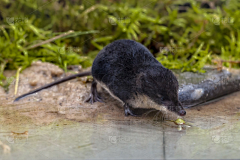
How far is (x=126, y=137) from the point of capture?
2.84 m

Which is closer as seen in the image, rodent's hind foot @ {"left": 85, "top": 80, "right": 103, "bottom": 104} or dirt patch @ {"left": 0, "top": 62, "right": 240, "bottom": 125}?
dirt patch @ {"left": 0, "top": 62, "right": 240, "bottom": 125}

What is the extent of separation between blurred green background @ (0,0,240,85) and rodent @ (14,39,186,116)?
4.47 ft

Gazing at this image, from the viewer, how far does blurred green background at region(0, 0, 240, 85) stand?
5.29 m

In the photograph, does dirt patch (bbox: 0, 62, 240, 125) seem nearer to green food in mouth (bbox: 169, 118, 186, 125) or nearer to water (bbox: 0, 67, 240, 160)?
water (bbox: 0, 67, 240, 160)

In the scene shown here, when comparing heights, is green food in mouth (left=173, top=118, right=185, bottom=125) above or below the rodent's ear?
below

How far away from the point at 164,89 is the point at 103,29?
11.9 ft

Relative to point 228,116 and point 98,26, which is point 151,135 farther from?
point 98,26

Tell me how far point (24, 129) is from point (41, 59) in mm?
2335

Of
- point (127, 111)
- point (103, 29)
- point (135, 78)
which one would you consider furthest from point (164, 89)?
point (103, 29)

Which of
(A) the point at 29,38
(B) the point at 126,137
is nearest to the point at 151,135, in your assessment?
(B) the point at 126,137

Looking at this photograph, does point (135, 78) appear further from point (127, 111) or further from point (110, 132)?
point (110, 132)

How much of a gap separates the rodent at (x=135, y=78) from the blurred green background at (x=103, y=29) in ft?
4.47

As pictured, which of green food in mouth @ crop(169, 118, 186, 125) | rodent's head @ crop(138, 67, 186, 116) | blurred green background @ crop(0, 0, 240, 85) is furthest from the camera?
blurred green background @ crop(0, 0, 240, 85)

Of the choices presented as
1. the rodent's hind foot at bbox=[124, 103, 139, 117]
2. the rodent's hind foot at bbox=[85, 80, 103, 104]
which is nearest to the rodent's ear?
the rodent's hind foot at bbox=[124, 103, 139, 117]
